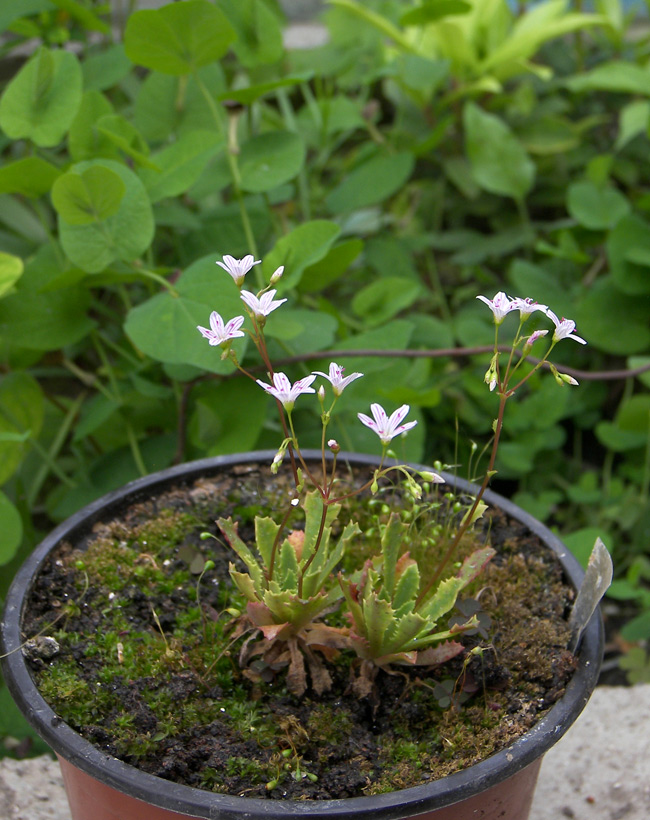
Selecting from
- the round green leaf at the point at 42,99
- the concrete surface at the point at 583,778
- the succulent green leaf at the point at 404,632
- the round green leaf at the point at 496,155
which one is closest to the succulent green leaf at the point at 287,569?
the succulent green leaf at the point at 404,632

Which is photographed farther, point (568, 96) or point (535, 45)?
point (568, 96)

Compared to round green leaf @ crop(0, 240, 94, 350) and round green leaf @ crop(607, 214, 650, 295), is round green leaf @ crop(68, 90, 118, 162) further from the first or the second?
round green leaf @ crop(607, 214, 650, 295)

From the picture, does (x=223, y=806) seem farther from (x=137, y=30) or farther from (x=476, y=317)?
(x=476, y=317)

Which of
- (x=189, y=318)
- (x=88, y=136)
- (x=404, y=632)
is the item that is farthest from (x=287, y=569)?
(x=88, y=136)

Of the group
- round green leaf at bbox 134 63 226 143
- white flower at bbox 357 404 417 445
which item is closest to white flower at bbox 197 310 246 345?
white flower at bbox 357 404 417 445

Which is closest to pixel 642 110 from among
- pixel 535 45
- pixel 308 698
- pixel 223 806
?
pixel 535 45

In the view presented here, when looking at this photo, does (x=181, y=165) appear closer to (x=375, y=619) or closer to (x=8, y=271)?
(x=8, y=271)

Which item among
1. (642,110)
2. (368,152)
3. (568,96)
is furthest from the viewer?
(568,96)
